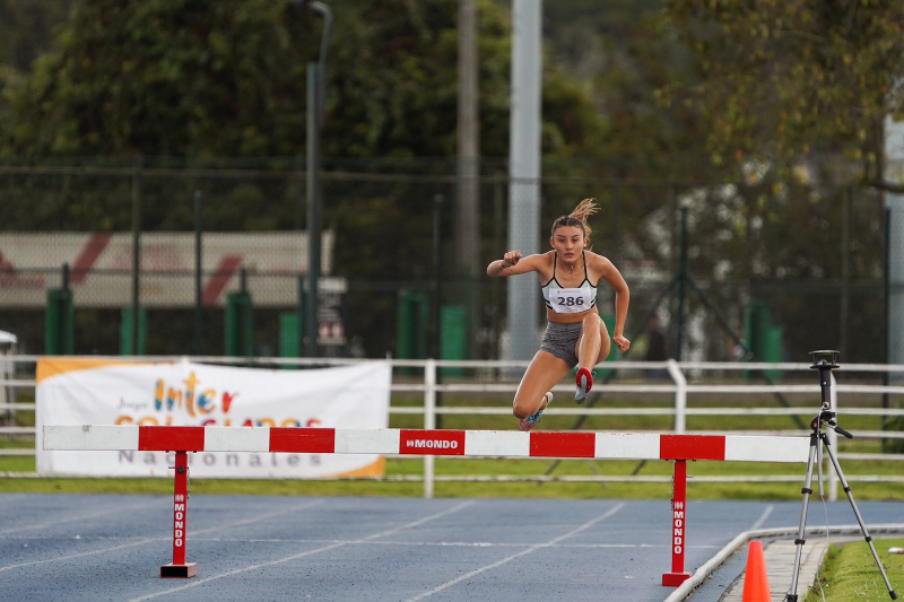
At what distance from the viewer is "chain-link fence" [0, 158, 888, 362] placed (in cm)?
2525

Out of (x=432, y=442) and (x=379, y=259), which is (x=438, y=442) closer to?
(x=432, y=442)

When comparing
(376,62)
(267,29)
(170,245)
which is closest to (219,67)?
(267,29)

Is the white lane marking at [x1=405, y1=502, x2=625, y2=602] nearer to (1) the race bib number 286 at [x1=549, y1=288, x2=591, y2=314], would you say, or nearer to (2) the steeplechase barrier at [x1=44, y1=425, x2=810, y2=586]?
(2) the steeplechase barrier at [x1=44, y1=425, x2=810, y2=586]

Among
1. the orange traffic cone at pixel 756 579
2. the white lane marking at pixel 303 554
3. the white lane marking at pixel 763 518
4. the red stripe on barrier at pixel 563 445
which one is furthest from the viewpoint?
the white lane marking at pixel 763 518

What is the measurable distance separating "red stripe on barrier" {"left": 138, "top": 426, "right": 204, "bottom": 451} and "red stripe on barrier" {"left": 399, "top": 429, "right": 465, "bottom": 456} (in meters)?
1.41

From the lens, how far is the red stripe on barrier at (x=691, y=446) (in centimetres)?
1007

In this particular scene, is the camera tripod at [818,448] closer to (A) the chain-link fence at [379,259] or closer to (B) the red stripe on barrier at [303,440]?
(B) the red stripe on barrier at [303,440]

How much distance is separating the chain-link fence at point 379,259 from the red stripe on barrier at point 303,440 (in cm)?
1155

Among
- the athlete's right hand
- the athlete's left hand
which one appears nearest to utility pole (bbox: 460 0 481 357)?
the athlete's left hand

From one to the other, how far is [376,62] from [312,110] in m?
19.4

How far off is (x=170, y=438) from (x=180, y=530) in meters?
0.70

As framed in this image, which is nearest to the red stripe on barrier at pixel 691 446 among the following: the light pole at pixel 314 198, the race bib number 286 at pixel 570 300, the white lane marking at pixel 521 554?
the white lane marking at pixel 521 554

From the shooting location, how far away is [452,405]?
2386 centimetres

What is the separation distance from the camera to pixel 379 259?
32.8m
